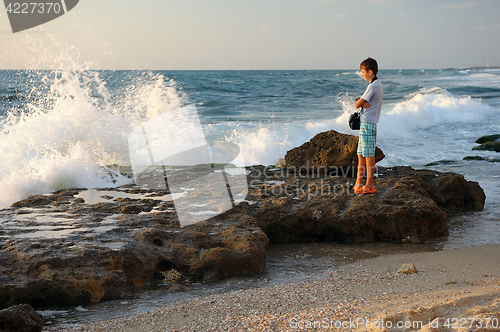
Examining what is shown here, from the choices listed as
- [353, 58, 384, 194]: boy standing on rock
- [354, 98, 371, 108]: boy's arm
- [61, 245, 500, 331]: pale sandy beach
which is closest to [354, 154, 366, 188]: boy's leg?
[353, 58, 384, 194]: boy standing on rock

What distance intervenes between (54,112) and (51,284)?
16.6 feet

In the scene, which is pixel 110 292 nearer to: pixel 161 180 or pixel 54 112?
pixel 161 180

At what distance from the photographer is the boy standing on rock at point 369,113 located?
4.36m

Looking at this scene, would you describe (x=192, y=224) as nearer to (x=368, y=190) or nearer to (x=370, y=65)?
(x=368, y=190)

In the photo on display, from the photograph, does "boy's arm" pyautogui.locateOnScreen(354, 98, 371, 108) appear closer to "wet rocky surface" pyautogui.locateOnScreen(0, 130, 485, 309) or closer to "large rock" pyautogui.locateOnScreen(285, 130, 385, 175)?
"wet rocky surface" pyautogui.locateOnScreen(0, 130, 485, 309)

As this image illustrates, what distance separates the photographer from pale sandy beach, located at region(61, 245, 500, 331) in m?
1.99

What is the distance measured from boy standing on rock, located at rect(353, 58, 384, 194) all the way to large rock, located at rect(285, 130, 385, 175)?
909mm

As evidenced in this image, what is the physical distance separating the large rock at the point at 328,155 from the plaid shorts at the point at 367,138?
3.17 feet

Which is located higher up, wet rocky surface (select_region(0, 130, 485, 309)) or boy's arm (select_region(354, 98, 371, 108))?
boy's arm (select_region(354, 98, 371, 108))

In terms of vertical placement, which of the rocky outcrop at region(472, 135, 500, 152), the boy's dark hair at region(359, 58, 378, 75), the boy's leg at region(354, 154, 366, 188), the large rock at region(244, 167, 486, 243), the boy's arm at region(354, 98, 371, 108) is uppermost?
the boy's dark hair at region(359, 58, 378, 75)

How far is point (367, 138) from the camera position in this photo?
452 centimetres

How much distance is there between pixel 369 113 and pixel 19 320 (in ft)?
12.8
